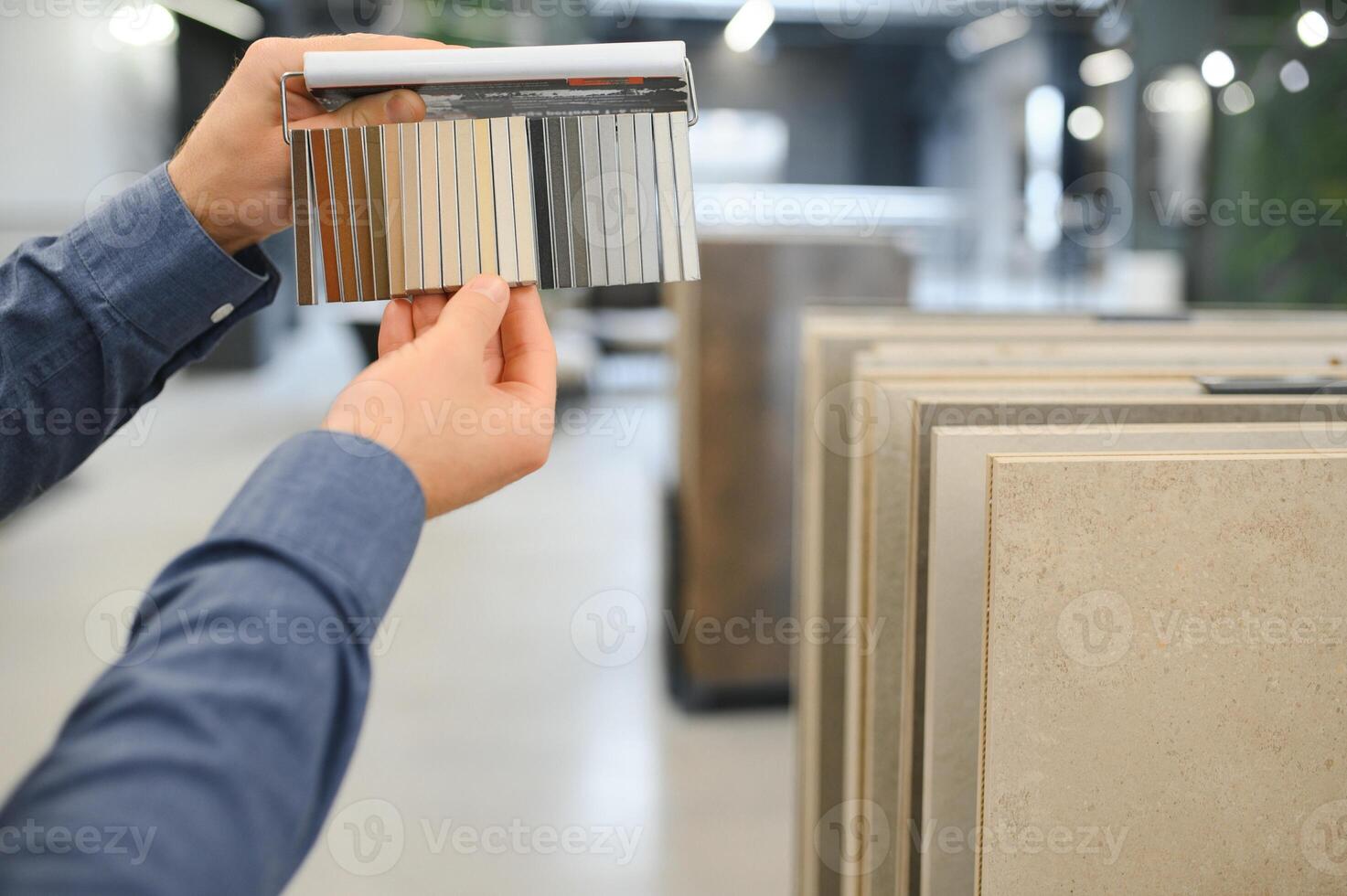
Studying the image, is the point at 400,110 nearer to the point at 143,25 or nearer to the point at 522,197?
the point at 522,197

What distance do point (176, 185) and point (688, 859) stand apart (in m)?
1.41

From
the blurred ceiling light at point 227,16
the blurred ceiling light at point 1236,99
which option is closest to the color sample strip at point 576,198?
the blurred ceiling light at point 1236,99

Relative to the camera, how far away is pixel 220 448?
4879mm

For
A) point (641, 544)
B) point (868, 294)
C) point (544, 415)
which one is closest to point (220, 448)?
point (641, 544)

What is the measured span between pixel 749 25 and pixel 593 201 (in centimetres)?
926

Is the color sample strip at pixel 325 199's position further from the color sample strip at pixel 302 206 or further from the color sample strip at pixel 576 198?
the color sample strip at pixel 576 198

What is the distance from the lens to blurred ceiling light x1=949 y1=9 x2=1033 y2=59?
8.23 metres

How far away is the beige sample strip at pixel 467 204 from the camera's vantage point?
0.69 metres

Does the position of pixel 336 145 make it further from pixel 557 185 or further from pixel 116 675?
pixel 116 675

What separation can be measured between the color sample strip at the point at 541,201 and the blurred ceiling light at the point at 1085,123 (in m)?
7.38

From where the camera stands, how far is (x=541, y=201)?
704 mm

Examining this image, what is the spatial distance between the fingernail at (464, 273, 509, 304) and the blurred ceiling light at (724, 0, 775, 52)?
907 cm

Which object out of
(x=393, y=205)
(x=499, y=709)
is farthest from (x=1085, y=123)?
(x=393, y=205)

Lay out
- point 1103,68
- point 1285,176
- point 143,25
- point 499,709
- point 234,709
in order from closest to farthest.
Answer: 1. point 234,709
2. point 499,709
3. point 1285,176
4. point 143,25
5. point 1103,68
